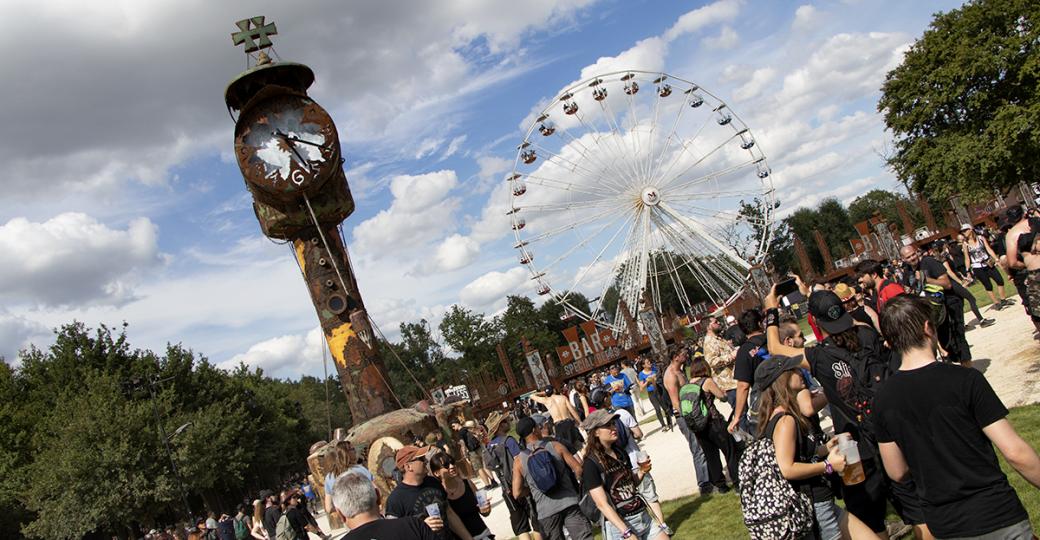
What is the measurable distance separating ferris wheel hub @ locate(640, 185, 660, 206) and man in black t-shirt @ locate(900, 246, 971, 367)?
21.2 m

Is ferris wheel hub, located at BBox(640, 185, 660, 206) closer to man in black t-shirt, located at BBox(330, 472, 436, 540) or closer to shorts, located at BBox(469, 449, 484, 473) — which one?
shorts, located at BBox(469, 449, 484, 473)

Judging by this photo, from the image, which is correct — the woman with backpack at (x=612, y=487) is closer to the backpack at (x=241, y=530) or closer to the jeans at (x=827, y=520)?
the jeans at (x=827, y=520)

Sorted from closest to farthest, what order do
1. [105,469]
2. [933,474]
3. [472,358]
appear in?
[933,474] → [105,469] → [472,358]

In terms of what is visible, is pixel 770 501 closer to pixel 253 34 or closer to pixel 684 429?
pixel 684 429

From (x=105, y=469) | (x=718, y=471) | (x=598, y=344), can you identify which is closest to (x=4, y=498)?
(x=105, y=469)

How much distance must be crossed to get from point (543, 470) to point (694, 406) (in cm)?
300

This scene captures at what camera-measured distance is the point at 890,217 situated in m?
98.2

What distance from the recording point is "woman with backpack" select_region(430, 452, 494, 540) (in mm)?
5805

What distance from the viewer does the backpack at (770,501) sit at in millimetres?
4148

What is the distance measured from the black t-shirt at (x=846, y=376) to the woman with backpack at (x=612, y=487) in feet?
4.86

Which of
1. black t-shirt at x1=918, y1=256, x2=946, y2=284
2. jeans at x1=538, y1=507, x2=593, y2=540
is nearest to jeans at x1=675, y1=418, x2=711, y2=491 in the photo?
jeans at x1=538, y1=507, x2=593, y2=540

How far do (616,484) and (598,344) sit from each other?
3341 cm

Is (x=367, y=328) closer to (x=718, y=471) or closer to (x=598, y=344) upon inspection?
(x=718, y=471)

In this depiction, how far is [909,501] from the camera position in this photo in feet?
14.6
